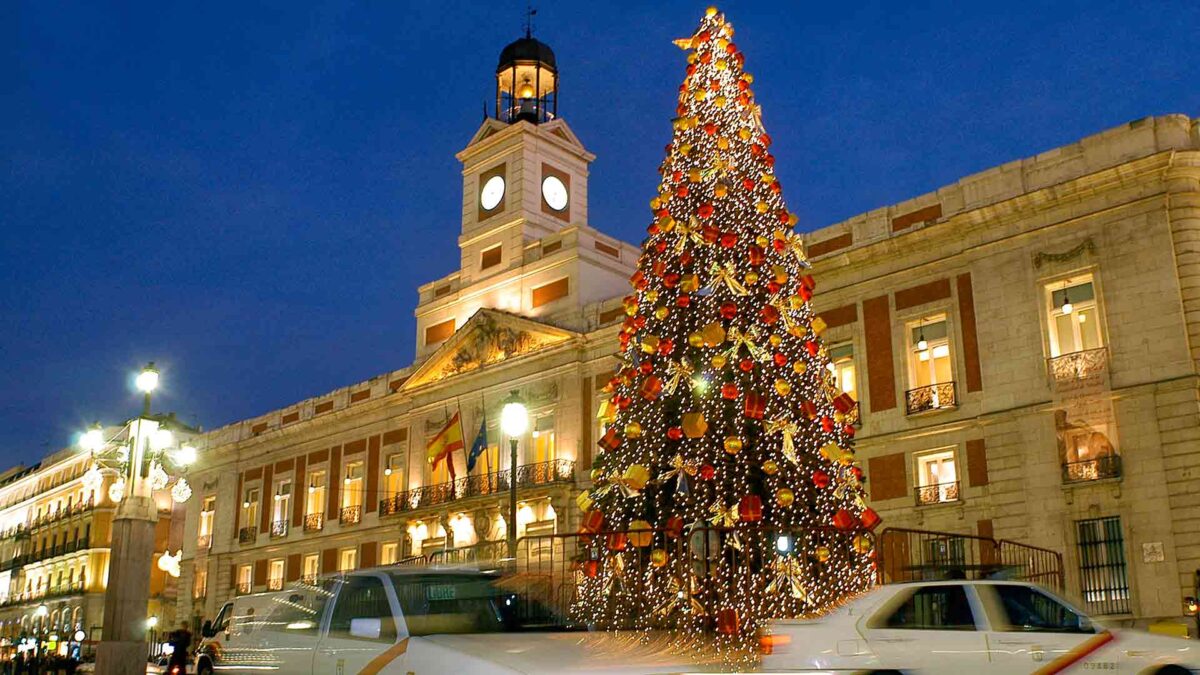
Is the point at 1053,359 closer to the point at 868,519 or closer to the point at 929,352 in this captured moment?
the point at 929,352

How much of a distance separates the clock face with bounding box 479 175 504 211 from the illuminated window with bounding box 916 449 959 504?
63.0ft

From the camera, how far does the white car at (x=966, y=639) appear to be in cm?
900

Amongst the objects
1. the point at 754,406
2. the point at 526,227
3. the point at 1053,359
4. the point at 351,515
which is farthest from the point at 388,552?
the point at 754,406

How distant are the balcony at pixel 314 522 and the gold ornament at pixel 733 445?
30852mm

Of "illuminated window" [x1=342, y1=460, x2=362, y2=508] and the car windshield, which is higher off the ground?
"illuminated window" [x1=342, y1=460, x2=362, y2=508]

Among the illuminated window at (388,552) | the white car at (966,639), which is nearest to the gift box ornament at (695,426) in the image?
the white car at (966,639)

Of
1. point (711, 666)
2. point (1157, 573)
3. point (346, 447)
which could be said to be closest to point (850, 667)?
point (711, 666)

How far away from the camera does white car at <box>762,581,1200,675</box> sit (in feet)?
29.5

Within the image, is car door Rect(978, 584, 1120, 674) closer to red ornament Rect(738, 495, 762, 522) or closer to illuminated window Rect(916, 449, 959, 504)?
red ornament Rect(738, 495, 762, 522)

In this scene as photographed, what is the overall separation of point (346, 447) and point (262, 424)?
6999mm

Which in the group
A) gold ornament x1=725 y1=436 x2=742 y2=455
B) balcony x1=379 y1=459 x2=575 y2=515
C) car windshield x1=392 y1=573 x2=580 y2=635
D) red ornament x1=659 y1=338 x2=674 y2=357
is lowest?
car windshield x1=392 y1=573 x2=580 y2=635

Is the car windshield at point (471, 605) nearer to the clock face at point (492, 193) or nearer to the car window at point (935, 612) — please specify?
the car window at point (935, 612)

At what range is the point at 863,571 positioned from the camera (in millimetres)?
13305

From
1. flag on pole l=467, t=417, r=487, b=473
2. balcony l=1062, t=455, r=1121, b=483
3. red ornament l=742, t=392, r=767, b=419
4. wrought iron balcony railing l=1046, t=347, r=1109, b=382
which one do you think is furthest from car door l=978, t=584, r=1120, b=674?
flag on pole l=467, t=417, r=487, b=473
